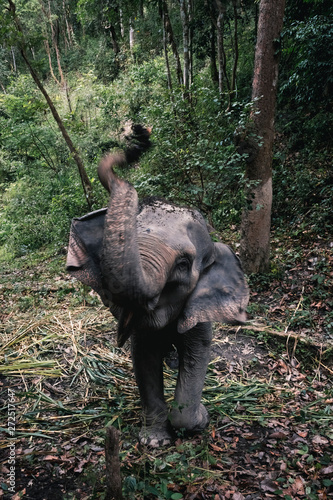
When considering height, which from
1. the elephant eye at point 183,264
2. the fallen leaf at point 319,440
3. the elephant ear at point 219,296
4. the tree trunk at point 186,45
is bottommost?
the fallen leaf at point 319,440

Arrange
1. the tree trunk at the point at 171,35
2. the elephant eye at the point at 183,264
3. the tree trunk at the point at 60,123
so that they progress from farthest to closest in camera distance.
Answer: the tree trunk at the point at 171,35 < the tree trunk at the point at 60,123 < the elephant eye at the point at 183,264

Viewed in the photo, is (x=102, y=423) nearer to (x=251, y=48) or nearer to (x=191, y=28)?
(x=191, y=28)

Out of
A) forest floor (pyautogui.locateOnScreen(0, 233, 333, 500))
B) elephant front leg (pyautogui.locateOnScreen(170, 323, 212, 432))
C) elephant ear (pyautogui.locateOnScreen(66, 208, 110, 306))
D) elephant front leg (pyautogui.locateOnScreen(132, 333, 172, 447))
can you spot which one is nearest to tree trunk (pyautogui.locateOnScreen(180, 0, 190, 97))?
forest floor (pyautogui.locateOnScreen(0, 233, 333, 500))

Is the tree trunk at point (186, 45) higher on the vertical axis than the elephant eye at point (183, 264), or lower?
higher

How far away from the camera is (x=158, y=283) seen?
2.16 m

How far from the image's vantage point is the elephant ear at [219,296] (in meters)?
2.95

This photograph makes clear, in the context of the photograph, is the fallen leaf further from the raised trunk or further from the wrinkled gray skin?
the raised trunk

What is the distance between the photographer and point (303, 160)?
9.96 m

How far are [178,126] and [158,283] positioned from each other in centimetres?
A: 514

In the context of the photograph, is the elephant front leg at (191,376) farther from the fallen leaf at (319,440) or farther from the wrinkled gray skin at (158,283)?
the fallen leaf at (319,440)

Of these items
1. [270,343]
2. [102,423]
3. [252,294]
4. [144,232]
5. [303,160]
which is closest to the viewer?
[144,232]

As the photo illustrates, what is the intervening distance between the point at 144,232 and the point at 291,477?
2.09 metres

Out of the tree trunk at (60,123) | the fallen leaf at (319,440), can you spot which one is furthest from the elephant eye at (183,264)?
the tree trunk at (60,123)

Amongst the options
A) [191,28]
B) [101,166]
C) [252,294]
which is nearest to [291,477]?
[101,166]
